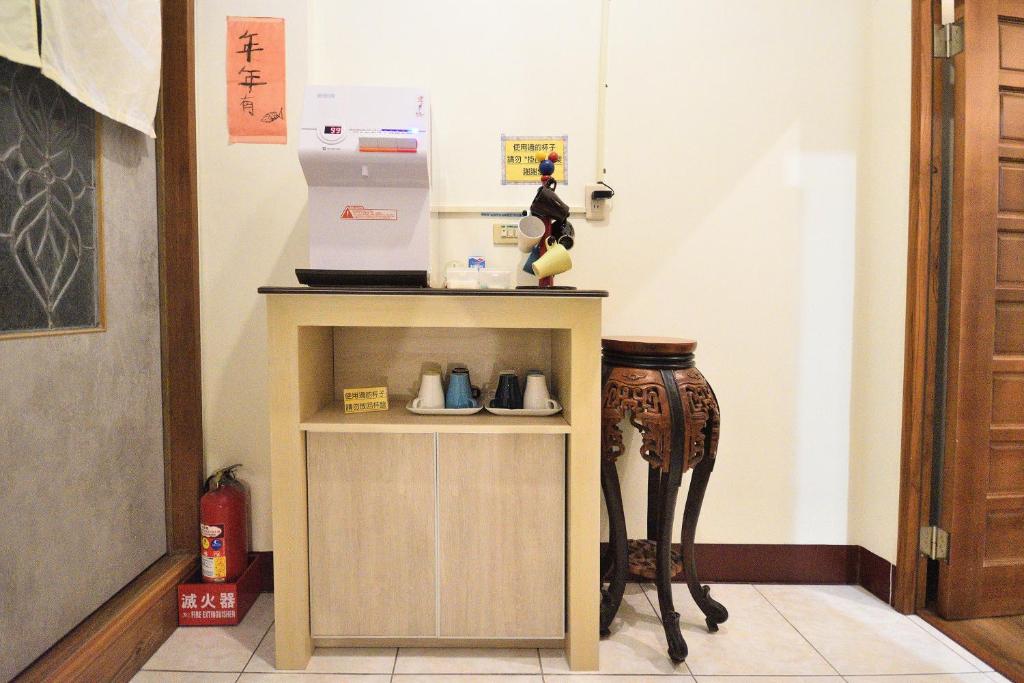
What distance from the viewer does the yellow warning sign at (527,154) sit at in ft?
6.71

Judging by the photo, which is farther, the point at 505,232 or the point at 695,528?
the point at 505,232

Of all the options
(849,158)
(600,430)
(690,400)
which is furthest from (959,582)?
(849,158)

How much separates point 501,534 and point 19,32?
1.63 meters

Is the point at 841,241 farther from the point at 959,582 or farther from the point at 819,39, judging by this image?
the point at 959,582

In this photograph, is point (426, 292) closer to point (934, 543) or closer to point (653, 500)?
point (653, 500)

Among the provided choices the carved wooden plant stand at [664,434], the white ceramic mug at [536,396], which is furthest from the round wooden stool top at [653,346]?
the white ceramic mug at [536,396]

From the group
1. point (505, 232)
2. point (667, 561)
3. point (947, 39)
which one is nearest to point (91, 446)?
point (505, 232)

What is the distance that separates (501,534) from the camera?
1612 millimetres

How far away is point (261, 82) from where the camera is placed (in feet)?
6.48

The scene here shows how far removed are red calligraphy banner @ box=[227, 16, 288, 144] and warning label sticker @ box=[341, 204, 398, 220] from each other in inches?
23.0

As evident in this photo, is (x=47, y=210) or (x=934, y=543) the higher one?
(x=47, y=210)

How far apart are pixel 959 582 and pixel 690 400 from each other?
1141mm

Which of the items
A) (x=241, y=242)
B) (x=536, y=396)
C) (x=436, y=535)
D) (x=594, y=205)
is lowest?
(x=436, y=535)

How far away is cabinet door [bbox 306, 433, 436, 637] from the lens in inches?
62.8
